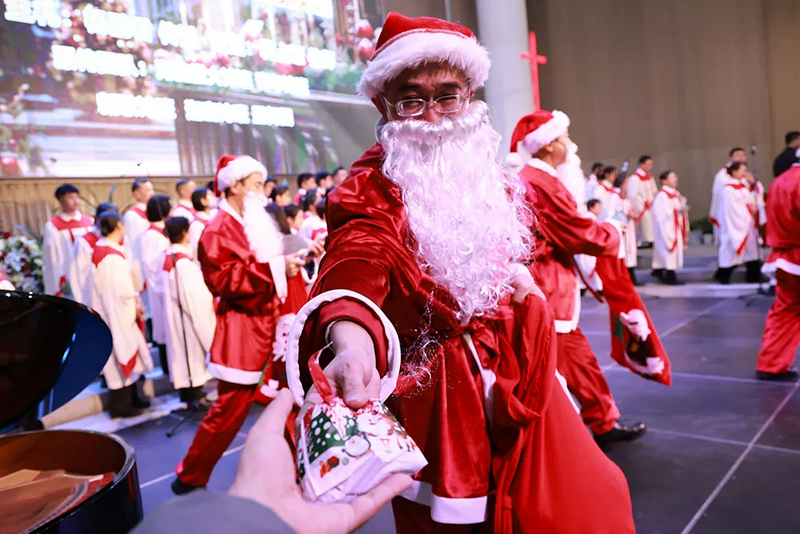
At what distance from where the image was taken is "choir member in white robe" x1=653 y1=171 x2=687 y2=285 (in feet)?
29.2

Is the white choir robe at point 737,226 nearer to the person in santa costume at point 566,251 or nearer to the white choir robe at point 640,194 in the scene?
the white choir robe at point 640,194

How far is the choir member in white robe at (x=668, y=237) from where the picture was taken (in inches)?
351

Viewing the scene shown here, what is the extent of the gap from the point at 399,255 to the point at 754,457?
9.16ft

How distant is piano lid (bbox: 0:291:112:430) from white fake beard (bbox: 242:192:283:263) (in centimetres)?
202

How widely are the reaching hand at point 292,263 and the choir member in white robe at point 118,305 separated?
1.98 m

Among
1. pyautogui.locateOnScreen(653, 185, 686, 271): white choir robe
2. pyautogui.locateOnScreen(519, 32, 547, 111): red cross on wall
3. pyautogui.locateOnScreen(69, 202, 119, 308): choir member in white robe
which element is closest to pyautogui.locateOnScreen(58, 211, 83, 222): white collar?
pyautogui.locateOnScreen(69, 202, 119, 308): choir member in white robe

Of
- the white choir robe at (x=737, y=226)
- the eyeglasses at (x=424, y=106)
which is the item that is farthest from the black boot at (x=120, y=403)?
the white choir robe at (x=737, y=226)

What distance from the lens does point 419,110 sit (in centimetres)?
162

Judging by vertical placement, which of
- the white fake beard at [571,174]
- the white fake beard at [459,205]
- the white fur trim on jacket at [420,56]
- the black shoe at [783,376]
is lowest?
the black shoe at [783,376]

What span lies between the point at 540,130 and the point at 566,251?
2.52 feet

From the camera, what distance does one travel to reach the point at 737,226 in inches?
318

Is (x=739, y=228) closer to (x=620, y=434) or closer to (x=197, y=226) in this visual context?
(x=620, y=434)

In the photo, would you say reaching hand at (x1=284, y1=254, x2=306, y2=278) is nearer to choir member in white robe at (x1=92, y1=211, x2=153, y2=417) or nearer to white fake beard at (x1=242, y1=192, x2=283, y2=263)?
white fake beard at (x1=242, y1=192, x2=283, y2=263)

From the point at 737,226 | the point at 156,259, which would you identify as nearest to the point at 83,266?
the point at 156,259
